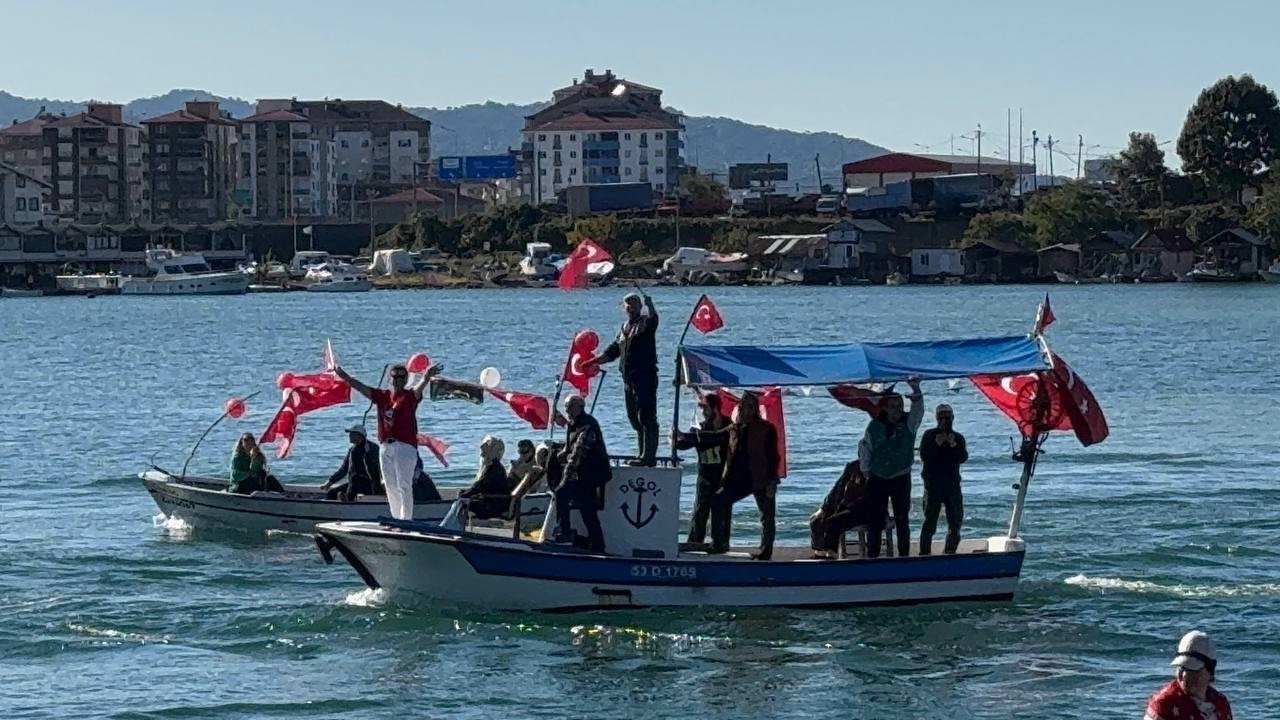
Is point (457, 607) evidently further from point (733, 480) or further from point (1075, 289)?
point (1075, 289)

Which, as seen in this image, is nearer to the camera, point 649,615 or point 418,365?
point 649,615

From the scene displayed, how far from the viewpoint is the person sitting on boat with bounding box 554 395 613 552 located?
81.4 feet

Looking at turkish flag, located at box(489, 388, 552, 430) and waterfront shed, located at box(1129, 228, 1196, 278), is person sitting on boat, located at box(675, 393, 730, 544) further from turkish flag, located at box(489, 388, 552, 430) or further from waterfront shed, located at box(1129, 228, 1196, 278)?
waterfront shed, located at box(1129, 228, 1196, 278)

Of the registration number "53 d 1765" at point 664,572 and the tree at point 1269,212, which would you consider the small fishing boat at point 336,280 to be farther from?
the registration number "53 d 1765" at point 664,572

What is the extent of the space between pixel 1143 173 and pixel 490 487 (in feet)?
521

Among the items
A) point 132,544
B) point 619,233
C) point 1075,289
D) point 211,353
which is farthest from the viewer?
point 619,233

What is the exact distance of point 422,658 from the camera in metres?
24.8

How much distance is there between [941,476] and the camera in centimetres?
2612

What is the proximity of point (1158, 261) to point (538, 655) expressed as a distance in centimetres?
15429

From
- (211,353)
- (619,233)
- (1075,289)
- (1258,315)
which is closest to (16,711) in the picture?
(211,353)

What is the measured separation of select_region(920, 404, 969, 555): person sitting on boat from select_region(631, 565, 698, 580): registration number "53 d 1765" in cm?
277

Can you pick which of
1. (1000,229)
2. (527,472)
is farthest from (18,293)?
(527,472)

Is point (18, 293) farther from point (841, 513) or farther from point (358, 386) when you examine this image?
point (841, 513)

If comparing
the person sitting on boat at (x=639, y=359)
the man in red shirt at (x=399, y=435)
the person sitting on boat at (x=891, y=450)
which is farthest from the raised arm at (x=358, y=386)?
the person sitting on boat at (x=891, y=450)
